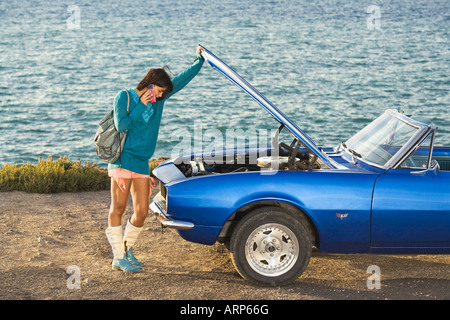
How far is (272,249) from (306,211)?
473 millimetres

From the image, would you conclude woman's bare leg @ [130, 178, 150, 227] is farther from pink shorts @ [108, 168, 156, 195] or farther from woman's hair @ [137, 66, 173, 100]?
woman's hair @ [137, 66, 173, 100]

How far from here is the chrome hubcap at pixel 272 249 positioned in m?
6.36

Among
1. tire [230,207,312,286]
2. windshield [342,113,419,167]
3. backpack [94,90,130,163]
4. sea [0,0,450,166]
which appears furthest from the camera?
sea [0,0,450,166]

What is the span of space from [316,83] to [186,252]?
97.4ft

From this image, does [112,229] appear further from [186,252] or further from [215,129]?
[215,129]

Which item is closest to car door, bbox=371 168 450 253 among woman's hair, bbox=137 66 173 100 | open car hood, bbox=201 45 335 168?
open car hood, bbox=201 45 335 168

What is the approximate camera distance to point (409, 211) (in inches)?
250

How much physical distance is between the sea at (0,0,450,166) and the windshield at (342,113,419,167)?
24.3 ft

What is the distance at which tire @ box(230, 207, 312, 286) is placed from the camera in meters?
6.30

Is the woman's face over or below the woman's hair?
below

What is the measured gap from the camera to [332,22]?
6259 centimetres

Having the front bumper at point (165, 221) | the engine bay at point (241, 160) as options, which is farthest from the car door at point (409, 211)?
the front bumper at point (165, 221)
